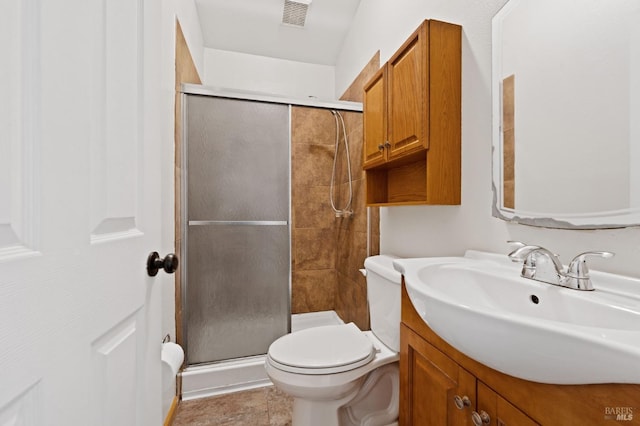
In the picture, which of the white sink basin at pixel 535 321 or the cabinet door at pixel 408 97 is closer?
the white sink basin at pixel 535 321

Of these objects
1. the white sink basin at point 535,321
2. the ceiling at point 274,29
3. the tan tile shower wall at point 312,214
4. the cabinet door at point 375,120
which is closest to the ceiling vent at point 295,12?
the ceiling at point 274,29

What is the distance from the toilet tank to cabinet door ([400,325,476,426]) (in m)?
0.20

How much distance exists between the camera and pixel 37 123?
34cm

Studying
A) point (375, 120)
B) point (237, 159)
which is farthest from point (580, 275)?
point (237, 159)

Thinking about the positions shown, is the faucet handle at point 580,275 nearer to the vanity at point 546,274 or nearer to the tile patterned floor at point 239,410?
the vanity at point 546,274

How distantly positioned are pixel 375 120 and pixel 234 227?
105 cm

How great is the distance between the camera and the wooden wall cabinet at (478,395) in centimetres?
43

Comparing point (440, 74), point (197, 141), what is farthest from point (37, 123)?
point (197, 141)

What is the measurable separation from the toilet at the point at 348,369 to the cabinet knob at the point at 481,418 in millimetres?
528

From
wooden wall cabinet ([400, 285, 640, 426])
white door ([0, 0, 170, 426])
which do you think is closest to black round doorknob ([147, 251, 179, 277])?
white door ([0, 0, 170, 426])

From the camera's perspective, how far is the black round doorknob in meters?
0.66

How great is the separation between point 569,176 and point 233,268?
65.0 inches

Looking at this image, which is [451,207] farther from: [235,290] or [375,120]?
[235,290]

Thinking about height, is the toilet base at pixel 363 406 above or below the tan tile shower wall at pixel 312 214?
below
